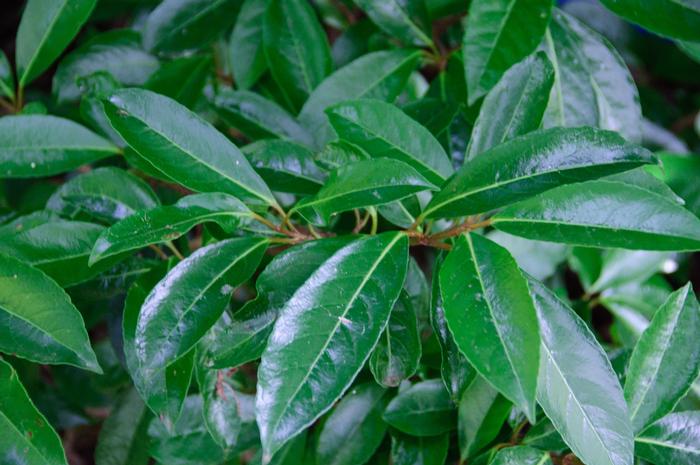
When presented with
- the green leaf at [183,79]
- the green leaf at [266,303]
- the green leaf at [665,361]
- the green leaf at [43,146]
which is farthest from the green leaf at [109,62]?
the green leaf at [665,361]

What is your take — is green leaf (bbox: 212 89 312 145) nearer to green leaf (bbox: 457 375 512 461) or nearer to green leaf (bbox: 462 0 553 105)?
green leaf (bbox: 462 0 553 105)

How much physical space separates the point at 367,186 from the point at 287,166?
17cm

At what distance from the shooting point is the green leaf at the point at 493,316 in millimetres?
507

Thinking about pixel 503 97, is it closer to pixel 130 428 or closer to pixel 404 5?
pixel 404 5

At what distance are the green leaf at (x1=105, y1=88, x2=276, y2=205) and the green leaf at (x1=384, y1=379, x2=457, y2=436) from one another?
10.9 inches

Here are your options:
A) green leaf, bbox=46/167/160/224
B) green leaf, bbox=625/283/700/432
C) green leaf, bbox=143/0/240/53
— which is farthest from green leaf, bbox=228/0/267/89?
green leaf, bbox=625/283/700/432

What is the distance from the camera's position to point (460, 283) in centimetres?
59

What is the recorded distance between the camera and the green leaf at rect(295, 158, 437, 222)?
58cm

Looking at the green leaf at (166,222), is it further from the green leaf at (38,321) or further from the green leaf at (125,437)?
the green leaf at (125,437)

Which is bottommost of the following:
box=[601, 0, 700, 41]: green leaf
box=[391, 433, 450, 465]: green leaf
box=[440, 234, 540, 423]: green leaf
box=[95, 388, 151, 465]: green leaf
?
box=[95, 388, 151, 465]: green leaf

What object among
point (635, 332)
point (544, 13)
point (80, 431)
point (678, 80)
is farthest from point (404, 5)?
point (80, 431)

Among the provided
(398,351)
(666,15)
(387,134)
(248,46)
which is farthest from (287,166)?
(666,15)

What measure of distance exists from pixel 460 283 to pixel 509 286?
4 centimetres

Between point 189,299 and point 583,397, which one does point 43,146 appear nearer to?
point 189,299
